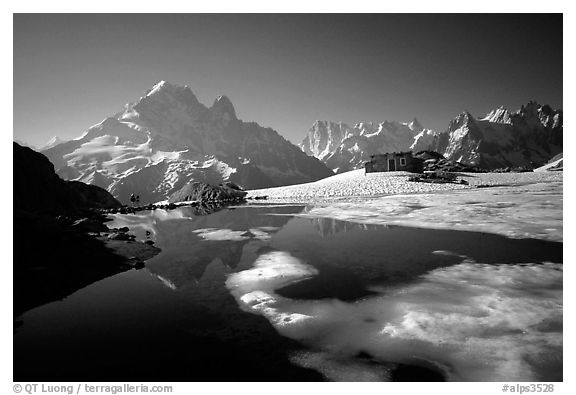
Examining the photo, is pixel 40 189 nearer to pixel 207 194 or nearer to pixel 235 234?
pixel 207 194

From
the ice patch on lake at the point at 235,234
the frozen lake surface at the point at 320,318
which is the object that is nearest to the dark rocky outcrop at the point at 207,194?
the ice patch on lake at the point at 235,234

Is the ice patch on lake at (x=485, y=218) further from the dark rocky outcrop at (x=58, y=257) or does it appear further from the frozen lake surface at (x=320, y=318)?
the dark rocky outcrop at (x=58, y=257)

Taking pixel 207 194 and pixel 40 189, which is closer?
pixel 40 189

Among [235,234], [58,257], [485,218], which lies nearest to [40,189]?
[58,257]

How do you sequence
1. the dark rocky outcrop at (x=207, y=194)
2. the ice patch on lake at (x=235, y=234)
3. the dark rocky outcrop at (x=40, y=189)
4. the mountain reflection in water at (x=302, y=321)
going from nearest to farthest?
the mountain reflection in water at (x=302, y=321) → the ice patch on lake at (x=235, y=234) → the dark rocky outcrop at (x=40, y=189) → the dark rocky outcrop at (x=207, y=194)

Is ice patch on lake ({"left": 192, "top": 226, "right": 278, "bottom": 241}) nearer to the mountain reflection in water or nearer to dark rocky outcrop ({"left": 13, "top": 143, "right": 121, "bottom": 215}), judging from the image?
the mountain reflection in water
